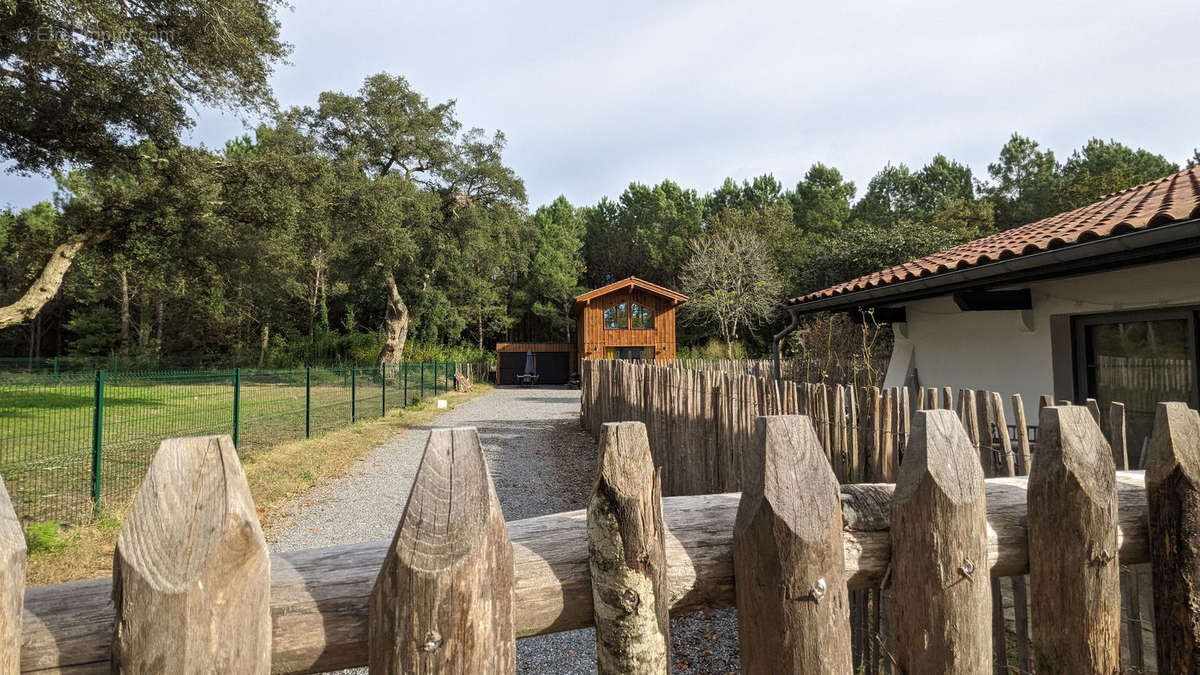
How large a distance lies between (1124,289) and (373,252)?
26025 millimetres

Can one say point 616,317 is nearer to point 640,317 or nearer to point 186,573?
point 640,317

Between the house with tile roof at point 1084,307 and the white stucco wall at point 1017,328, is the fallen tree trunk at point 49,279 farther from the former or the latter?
the white stucco wall at point 1017,328

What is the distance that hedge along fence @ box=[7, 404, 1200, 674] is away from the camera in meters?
0.78

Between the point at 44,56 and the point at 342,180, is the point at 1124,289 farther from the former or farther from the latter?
the point at 342,180

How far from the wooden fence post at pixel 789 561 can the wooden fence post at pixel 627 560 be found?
0.17m

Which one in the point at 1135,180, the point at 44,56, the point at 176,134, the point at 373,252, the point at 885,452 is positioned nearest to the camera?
the point at 885,452

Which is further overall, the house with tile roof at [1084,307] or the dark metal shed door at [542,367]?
the dark metal shed door at [542,367]

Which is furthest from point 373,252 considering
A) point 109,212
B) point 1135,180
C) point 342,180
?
point 1135,180

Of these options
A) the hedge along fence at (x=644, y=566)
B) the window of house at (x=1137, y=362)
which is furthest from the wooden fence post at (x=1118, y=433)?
the window of house at (x=1137, y=362)

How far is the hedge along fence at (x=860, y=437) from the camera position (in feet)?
7.19

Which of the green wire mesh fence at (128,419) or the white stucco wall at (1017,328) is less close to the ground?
the white stucco wall at (1017,328)

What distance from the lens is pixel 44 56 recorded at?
1018 cm

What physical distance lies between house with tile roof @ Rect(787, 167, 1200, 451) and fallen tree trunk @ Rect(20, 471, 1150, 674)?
3683 mm

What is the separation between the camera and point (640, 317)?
31531 mm
